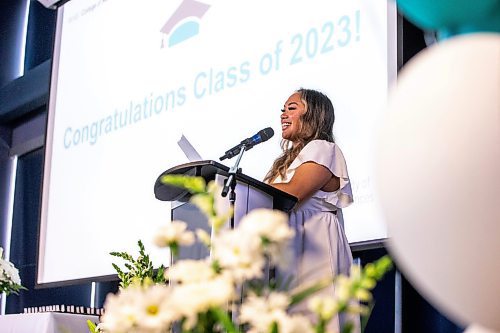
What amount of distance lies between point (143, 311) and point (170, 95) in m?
2.89

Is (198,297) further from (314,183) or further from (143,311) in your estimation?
(314,183)

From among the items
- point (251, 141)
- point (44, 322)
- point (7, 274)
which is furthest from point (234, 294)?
point (7, 274)

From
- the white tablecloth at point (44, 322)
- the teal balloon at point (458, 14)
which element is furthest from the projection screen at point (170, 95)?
the teal balloon at point (458, 14)

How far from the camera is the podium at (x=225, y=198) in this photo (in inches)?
73.0

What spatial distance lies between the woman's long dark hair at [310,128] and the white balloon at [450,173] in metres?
1.85

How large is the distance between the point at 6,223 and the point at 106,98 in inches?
69.7

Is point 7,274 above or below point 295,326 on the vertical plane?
above

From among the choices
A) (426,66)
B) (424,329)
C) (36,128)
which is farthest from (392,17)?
(36,128)

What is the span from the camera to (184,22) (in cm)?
344

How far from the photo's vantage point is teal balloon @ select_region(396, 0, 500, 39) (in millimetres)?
747

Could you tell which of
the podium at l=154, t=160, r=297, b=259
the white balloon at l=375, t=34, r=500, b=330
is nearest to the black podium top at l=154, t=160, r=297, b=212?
the podium at l=154, t=160, r=297, b=259

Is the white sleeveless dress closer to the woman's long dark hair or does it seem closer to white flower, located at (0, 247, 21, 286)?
the woman's long dark hair

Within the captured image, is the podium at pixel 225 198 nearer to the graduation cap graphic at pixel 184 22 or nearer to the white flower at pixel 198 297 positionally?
the white flower at pixel 198 297

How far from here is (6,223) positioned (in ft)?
17.1
